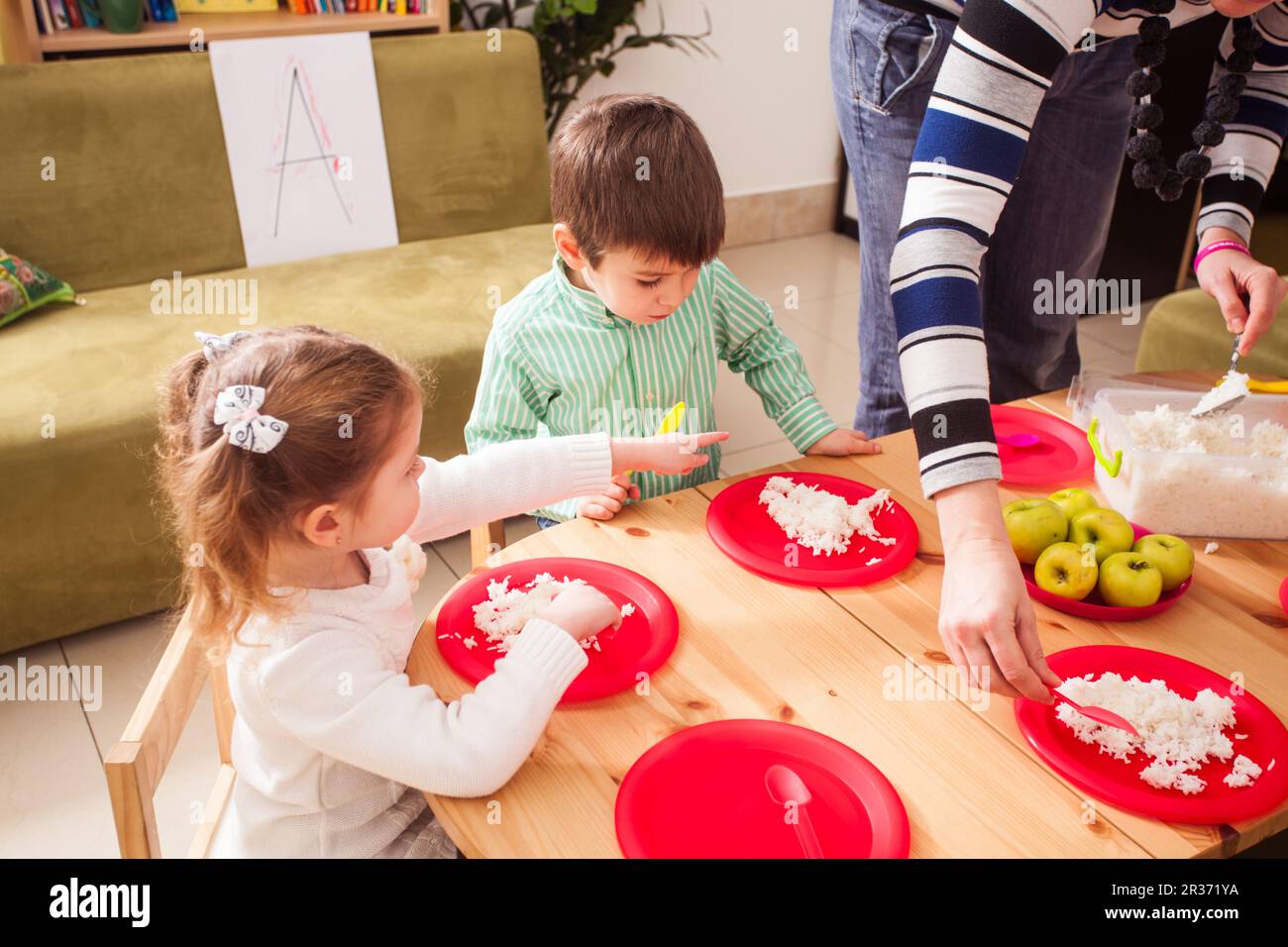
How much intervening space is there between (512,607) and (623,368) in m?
→ 0.55

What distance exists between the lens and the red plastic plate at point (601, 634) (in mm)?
1070

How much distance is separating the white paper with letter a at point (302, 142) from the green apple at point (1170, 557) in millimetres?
2371

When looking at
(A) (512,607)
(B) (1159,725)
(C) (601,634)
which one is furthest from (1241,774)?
(A) (512,607)

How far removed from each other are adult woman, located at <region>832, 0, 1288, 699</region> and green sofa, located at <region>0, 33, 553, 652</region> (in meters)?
1.16

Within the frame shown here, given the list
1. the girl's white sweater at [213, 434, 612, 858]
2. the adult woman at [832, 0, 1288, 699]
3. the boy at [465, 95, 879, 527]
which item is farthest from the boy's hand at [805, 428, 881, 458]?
the girl's white sweater at [213, 434, 612, 858]

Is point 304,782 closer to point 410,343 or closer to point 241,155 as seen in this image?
point 410,343

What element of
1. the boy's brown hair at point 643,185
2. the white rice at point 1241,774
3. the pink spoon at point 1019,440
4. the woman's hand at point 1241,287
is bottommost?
the white rice at point 1241,774

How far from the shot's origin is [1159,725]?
997 millimetres

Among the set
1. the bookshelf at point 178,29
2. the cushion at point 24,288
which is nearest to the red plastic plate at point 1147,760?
the cushion at point 24,288

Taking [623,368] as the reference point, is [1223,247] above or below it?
above

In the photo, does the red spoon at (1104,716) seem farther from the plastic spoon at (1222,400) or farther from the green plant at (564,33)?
the green plant at (564,33)

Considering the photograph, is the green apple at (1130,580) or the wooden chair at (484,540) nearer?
the green apple at (1130,580)

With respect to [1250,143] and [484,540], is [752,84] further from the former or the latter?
[484,540]
